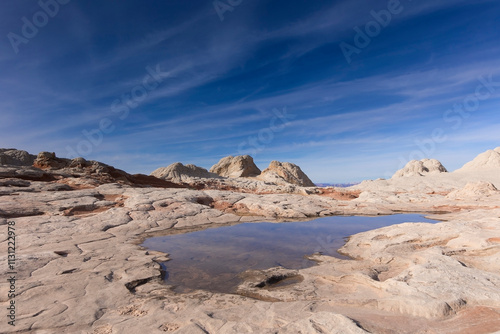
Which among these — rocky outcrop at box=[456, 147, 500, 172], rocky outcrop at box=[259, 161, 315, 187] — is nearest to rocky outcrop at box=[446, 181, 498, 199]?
rocky outcrop at box=[259, 161, 315, 187]

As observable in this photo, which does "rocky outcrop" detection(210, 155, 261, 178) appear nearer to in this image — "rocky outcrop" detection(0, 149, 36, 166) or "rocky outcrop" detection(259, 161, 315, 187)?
"rocky outcrop" detection(259, 161, 315, 187)

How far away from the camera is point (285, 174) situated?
1838 inches

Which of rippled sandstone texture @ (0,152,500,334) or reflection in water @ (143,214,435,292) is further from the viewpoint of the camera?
reflection in water @ (143,214,435,292)

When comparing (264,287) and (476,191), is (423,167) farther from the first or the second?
(264,287)

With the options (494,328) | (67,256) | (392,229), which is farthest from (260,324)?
(392,229)

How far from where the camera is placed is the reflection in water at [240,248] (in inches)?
230

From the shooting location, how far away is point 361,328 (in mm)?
3223

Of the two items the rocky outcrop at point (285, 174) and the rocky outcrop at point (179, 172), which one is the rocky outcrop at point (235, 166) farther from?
the rocky outcrop at point (179, 172)

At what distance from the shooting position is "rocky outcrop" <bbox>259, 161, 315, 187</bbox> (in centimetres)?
4430

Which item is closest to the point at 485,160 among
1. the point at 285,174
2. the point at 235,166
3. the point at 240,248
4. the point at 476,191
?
the point at 476,191

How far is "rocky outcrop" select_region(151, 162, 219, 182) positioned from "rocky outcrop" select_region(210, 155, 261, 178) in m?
6.02

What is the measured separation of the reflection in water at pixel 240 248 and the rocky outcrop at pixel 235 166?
116 ft

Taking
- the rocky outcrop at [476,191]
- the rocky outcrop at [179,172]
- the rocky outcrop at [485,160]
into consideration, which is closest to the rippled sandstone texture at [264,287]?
the rocky outcrop at [476,191]

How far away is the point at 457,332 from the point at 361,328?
3.98ft
